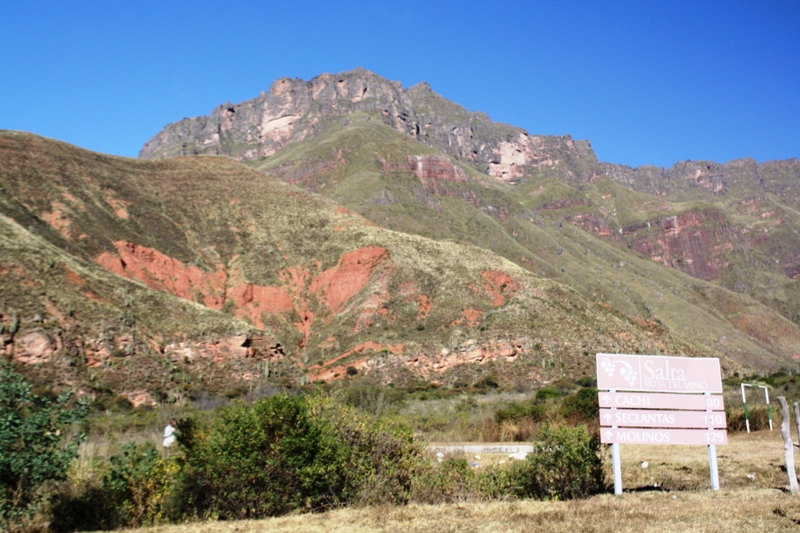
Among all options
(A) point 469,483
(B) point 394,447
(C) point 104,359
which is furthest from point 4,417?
(C) point 104,359

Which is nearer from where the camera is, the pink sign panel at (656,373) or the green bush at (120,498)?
the green bush at (120,498)

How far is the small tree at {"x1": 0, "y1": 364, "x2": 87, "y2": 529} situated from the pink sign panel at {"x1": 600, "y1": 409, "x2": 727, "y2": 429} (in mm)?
9542

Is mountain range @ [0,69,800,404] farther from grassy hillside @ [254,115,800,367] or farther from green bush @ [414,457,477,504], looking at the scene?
green bush @ [414,457,477,504]

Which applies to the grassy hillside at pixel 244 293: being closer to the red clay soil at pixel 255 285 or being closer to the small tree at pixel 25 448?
the red clay soil at pixel 255 285

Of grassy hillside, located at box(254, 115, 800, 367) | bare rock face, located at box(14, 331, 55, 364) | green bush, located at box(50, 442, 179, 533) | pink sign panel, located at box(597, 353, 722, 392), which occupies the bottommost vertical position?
green bush, located at box(50, 442, 179, 533)

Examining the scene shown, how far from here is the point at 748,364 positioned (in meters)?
89.3

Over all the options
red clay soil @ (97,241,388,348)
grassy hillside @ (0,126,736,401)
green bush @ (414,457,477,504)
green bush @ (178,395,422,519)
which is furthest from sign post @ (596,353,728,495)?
red clay soil @ (97,241,388,348)

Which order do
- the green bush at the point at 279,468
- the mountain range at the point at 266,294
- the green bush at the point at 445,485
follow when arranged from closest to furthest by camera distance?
the green bush at the point at 279,468 < the green bush at the point at 445,485 < the mountain range at the point at 266,294

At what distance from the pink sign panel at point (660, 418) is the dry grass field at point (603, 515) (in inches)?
48.8

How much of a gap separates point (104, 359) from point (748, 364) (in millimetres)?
84885

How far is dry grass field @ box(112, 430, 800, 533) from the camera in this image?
9.10m

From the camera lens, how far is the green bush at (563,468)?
1198 centimetres

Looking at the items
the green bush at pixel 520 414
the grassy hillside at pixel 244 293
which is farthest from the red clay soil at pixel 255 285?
the green bush at pixel 520 414

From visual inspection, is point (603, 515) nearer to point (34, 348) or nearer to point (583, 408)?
point (583, 408)
